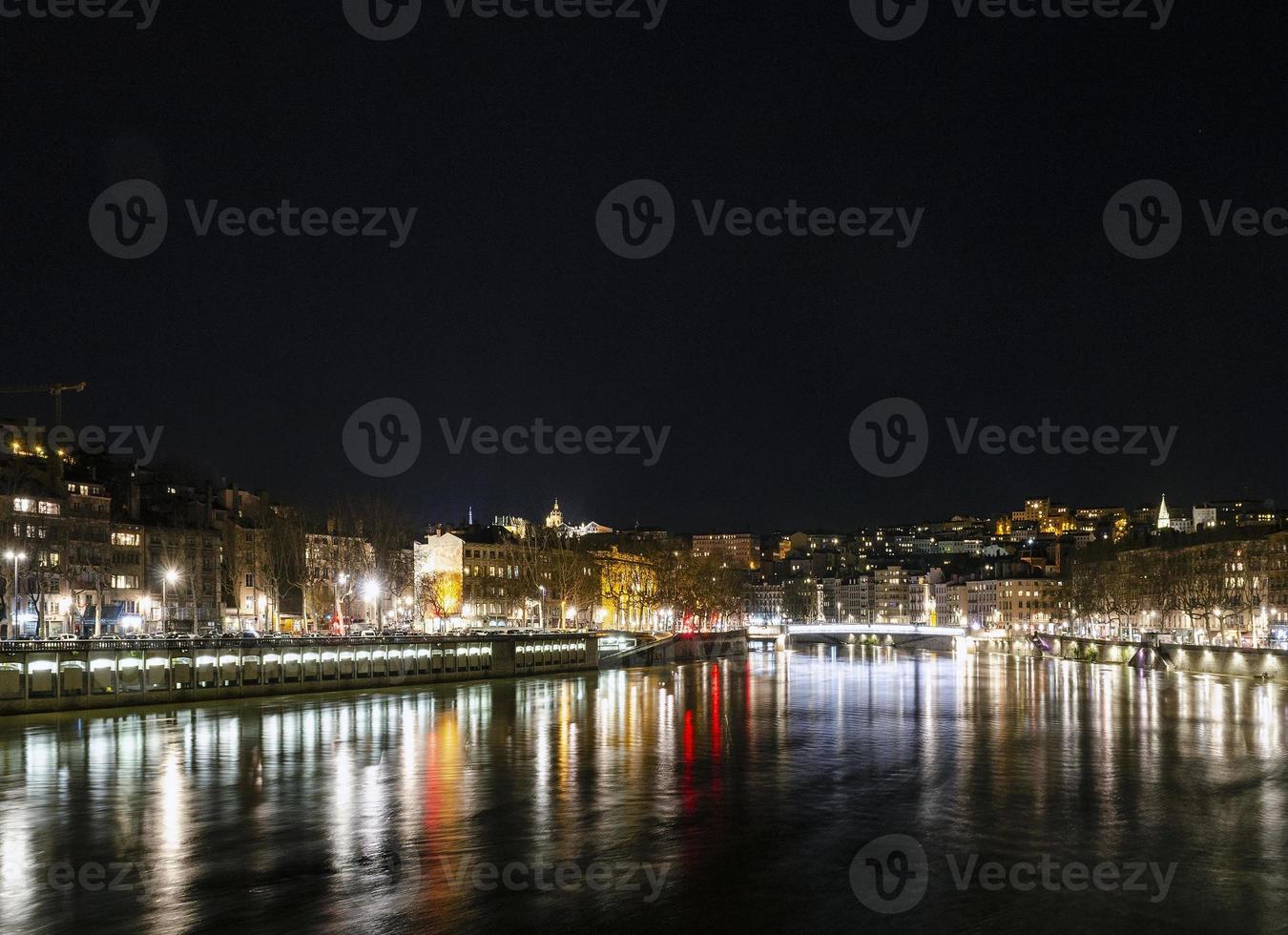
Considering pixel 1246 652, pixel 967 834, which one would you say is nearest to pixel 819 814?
pixel 967 834

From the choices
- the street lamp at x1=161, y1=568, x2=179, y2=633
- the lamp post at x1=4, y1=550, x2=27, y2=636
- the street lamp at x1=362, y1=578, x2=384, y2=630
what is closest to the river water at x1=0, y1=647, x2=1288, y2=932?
the lamp post at x1=4, y1=550, x2=27, y2=636

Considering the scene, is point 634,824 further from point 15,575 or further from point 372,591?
point 372,591

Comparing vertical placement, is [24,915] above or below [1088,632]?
above

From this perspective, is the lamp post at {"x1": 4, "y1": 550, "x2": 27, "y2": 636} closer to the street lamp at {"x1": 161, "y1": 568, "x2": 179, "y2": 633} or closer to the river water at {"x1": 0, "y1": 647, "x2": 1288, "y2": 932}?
the street lamp at {"x1": 161, "y1": 568, "x2": 179, "y2": 633}

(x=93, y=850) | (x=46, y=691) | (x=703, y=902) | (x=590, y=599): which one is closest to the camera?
(x=703, y=902)

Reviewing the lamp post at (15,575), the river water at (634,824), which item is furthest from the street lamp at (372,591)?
the river water at (634,824)

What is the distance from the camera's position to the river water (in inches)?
711

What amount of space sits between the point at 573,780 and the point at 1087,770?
534 inches

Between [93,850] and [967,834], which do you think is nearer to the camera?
[93,850]

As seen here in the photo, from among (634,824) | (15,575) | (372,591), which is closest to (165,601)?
(372,591)

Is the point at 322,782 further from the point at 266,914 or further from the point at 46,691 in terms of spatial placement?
the point at 46,691

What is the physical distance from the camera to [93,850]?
21.7 m

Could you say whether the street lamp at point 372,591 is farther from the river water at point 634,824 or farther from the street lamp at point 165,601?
the river water at point 634,824

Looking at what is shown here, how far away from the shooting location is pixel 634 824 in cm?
2478
